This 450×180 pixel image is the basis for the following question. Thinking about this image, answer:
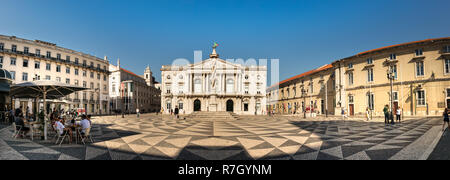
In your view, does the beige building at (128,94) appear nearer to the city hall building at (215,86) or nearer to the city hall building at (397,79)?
the city hall building at (215,86)

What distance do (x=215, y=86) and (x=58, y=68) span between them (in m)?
34.1

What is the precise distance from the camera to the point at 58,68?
1560 inches

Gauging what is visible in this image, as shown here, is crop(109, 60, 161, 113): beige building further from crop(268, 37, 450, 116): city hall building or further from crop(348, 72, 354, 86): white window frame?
crop(348, 72, 354, 86): white window frame

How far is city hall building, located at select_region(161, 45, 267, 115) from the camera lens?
47.2m

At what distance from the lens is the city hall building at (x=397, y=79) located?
25.8 m

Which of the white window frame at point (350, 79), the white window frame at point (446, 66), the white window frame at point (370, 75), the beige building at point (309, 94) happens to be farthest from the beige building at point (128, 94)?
the white window frame at point (446, 66)

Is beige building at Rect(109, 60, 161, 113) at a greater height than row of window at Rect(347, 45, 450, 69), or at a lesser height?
lesser

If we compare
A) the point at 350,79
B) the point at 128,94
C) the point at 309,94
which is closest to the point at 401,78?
the point at 350,79

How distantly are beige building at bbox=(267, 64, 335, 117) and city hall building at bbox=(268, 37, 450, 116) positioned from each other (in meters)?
0.58

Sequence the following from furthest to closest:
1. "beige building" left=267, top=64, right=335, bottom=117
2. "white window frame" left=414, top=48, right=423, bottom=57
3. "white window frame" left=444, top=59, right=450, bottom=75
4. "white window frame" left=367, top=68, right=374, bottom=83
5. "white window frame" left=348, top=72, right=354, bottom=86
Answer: "beige building" left=267, top=64, right=335, bottom=117 → "white window frame" left=348, top=72, right=354, bottom=86 → "white window frame" left=367, top=68, right=374, bottom=83 → "white window frame" left=414, top=48, right=423, bottom=57 → "white window frame" left=444, top=59, right=450, bottom=75

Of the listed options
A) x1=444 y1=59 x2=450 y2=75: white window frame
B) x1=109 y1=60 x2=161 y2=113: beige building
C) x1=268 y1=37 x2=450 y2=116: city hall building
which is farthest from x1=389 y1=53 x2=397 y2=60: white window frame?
x1=109 y1=60 x2=161 y2=113: beige building
